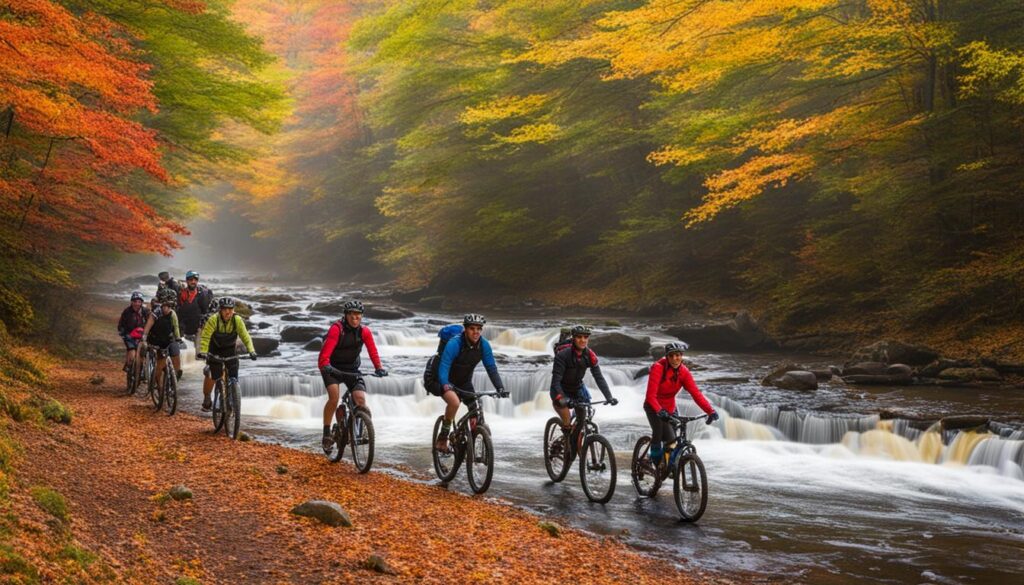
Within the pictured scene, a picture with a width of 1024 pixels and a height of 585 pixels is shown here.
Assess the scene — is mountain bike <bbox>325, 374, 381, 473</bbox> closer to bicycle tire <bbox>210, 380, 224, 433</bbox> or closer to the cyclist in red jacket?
bicycle tire <bbox>210, 380, 224, 433</bbox>

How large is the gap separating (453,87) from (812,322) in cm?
1699

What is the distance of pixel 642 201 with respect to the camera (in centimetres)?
3111

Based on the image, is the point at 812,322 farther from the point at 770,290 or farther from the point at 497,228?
the point at 497,228

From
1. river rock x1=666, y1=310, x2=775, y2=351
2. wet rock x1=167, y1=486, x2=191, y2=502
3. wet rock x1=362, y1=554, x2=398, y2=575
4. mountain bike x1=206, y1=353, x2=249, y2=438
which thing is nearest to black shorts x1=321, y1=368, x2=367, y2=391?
mountain bike x1=206, y1=353, x2=249, y2=438

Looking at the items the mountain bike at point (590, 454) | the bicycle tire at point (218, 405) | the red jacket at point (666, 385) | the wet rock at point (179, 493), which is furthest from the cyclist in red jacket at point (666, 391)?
the bicycle tire at point (218, 405)

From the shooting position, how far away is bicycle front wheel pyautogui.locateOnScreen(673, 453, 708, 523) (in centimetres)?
991

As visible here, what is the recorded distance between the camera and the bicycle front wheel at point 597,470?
424 inches

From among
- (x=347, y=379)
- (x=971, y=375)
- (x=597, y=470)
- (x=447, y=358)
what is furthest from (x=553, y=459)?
(x=971, y=375)

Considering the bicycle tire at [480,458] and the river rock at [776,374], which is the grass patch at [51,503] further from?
the river rock at [776,374]

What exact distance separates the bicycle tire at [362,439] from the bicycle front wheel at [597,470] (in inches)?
106

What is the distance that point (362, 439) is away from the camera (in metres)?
11.1

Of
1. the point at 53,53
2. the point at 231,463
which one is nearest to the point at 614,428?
the point at 231,463

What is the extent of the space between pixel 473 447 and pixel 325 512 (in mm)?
2804

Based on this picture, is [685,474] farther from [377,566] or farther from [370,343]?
[377,566]
